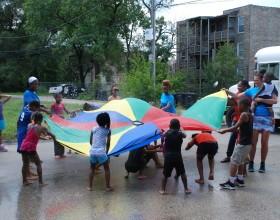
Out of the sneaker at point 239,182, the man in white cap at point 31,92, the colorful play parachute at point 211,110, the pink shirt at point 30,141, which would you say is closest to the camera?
the sneaker at point 239,182

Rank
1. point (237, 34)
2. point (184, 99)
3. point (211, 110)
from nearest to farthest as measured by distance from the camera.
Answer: point (211, 110), point (184, 99), point (237, 34)

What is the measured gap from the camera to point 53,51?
5947 cm

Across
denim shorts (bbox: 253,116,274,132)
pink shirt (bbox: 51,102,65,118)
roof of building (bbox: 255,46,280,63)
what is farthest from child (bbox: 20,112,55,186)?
roof of building (bbox: 255,46,280,63)

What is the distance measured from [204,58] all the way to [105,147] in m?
46.1

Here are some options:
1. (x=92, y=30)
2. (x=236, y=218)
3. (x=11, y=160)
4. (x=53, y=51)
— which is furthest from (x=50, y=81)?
(x=236, y=218)

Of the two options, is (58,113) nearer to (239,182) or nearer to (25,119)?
(25,119)

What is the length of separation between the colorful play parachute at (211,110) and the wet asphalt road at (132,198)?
3.09 ft

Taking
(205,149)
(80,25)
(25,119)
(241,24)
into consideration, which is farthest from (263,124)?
(80,25)

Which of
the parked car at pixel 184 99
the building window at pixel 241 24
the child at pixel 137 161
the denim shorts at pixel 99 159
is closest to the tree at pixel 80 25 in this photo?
the building window at pixel 241 24

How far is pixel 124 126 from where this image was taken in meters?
8.92

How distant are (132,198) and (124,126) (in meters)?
1.94

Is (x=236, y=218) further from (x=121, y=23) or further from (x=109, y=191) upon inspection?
(x=121, y=23)

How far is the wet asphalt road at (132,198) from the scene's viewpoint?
6453 mm

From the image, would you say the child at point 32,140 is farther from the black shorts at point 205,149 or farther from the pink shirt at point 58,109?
the pink shirt at point 58,109
